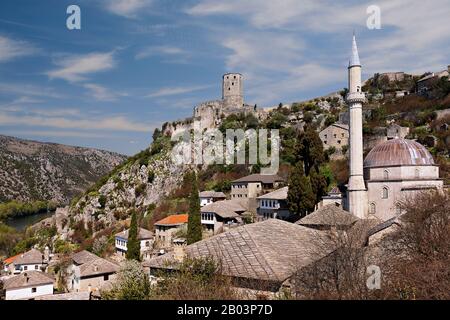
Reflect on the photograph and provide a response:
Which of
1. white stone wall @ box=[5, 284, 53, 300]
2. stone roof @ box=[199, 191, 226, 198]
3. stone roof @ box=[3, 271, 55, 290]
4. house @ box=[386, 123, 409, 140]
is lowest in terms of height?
white stone wall @ box=[5, 284, 53, 300]

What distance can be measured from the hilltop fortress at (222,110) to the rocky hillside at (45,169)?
72.5 m

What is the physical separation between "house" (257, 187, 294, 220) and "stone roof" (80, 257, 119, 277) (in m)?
14.8

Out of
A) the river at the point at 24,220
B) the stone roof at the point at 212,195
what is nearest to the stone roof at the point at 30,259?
the stone roof at the point at 212,195

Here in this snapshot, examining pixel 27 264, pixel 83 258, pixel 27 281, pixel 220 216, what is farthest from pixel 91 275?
pixel 27 264

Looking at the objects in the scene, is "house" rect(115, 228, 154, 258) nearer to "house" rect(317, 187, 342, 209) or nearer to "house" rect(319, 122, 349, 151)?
"house" rect(317, 187, 342, 209)

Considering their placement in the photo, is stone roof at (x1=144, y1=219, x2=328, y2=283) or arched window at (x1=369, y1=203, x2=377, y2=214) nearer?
stone roof at (x1=144, y1=219, x2=328, y2=283)

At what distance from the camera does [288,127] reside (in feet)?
203

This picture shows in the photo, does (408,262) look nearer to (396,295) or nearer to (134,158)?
(396,295)

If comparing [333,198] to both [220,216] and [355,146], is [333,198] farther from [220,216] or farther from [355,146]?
[220,216]

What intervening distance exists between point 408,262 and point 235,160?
43.2 metres

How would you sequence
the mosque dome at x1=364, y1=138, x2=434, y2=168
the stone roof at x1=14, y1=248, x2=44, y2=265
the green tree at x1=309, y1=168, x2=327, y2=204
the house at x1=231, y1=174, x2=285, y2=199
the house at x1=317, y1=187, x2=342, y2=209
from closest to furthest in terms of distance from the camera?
the mosque dome at x1=364, y1=138, x2=434, y2=168
the house at x1=317, y1=187, x2=342, y2=209
the green tree at x1=309, y1=168, x2=327, y2=204
the house at x1=231, y1=174, x2=285, y2=199
the stone roof at x1=14, y1=248, x2=44, y2=265

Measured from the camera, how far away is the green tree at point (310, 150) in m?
40.5

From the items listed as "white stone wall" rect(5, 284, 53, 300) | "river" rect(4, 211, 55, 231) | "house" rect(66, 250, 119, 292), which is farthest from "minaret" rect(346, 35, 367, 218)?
"river" rect(4, 211, 55, 231)

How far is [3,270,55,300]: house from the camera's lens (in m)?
32.6
